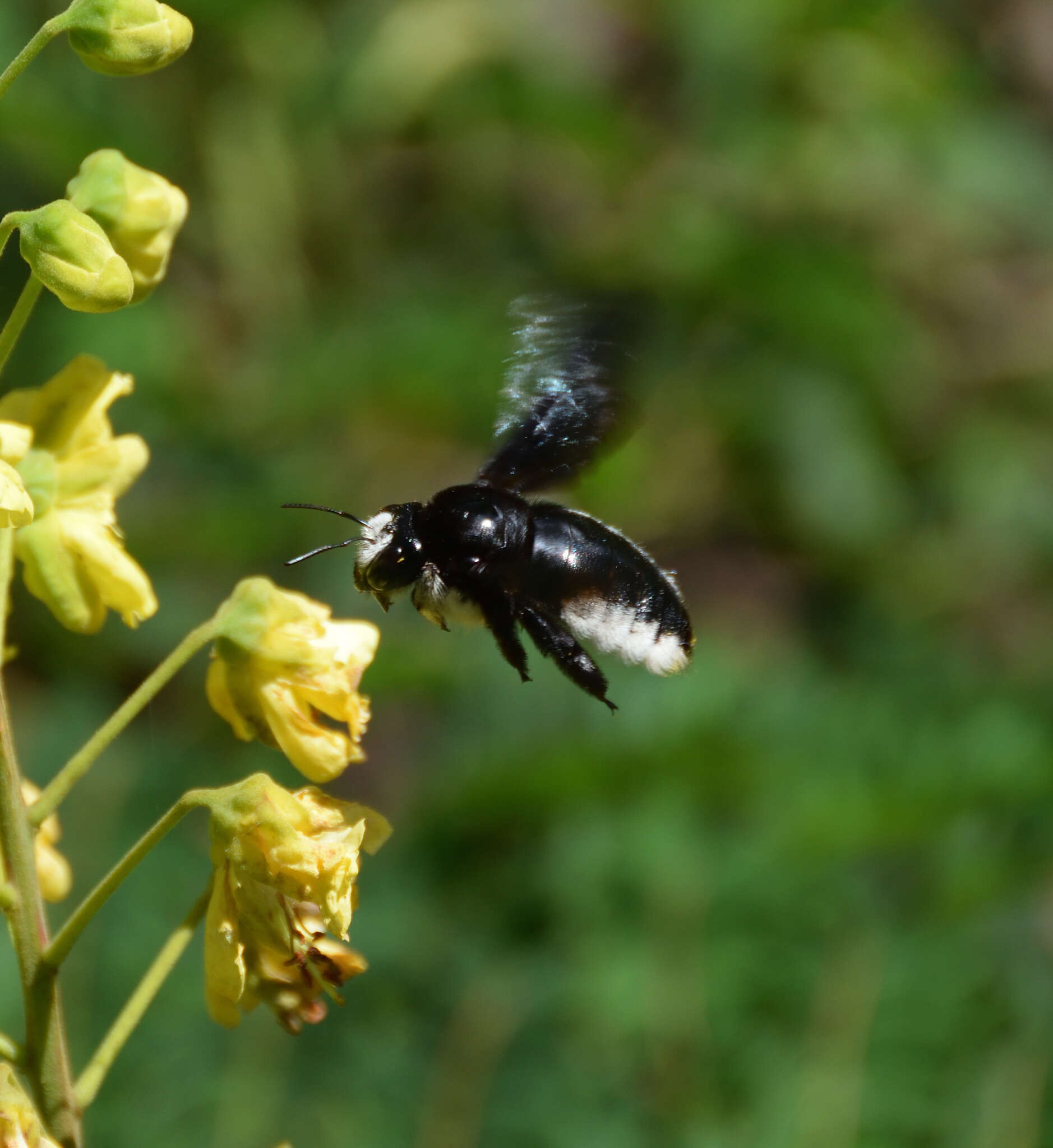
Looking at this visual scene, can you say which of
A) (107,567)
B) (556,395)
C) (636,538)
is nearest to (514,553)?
(556,395)

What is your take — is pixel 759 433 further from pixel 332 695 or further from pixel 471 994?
pixel 332 695

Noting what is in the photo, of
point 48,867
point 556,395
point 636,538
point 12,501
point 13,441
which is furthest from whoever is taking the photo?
point 636,538

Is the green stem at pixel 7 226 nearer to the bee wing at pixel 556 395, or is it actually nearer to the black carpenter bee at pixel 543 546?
the black carpenter bee at pixel 543 546

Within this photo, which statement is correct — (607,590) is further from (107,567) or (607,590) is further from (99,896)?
(99,896)

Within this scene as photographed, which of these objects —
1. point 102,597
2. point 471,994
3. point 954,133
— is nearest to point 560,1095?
point 471,994

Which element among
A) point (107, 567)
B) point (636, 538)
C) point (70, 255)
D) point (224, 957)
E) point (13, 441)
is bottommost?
point (636, 538)

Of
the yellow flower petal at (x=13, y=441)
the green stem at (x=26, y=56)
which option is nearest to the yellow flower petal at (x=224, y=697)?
the yellow flower petal at (x=13, y=441)
